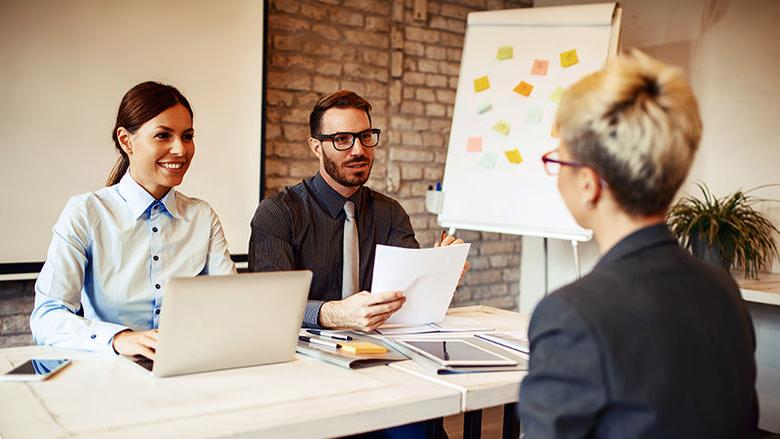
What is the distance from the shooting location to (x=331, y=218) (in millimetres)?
2543

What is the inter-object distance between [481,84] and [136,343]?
2.77 m

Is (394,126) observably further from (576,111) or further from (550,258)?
(576,111)

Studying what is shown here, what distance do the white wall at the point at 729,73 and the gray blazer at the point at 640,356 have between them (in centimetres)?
319

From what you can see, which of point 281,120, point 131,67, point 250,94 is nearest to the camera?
point 131,67

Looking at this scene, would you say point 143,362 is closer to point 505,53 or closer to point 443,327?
point 443,327

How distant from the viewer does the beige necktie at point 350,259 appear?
2484 millimetres

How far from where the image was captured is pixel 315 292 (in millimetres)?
2479

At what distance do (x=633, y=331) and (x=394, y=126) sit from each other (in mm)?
3524

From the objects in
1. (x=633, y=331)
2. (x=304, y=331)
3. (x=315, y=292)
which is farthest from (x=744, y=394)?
(x=315, y=292)

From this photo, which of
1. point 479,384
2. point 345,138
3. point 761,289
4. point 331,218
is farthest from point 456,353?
point 761,289

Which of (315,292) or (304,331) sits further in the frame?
(315,292)

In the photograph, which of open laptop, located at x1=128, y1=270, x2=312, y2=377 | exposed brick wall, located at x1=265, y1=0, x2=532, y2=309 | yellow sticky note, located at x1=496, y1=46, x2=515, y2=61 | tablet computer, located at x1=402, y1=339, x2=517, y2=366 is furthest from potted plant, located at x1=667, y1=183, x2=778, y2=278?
open laptop, located at x1=128, y1=270, x2=312, y2=377

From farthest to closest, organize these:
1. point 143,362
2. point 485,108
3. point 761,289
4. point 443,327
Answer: point 485,108 < point 761,289 < point 443,327 < point 143,362

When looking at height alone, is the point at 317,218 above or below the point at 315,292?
above
